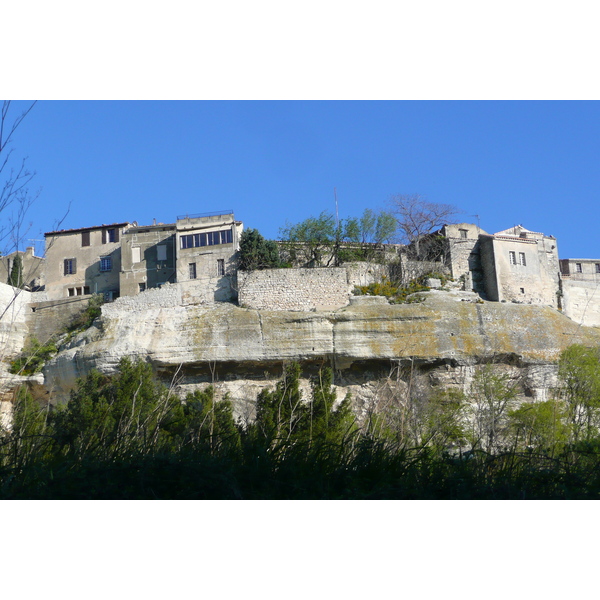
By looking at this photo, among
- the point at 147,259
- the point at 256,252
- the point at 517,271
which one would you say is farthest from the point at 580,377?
the point at 147,259

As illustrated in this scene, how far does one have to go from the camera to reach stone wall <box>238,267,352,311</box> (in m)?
31.5

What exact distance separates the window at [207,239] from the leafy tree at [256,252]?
0.80m

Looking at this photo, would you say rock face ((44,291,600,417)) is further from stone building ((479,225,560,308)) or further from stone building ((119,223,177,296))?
stone building ((119,223,177,296))

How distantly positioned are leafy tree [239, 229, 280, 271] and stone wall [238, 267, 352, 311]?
59.6 inches

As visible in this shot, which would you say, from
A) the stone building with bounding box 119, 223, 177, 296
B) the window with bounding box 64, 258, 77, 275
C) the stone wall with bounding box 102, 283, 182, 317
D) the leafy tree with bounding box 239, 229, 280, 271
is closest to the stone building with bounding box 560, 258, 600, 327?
the leafy tree with bounding box 239, 229, 280, 271

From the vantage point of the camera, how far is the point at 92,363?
29.7 meters

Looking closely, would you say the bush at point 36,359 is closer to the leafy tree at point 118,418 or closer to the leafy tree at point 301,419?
the leafy tree at point 118,418

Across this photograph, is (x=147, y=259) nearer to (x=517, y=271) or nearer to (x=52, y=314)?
(x=52, y=314)

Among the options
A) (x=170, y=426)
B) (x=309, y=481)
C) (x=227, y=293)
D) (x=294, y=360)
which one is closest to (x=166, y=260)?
(x=227, y=293)

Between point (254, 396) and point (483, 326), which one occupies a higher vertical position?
point (483, 326)

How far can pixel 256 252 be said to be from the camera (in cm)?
3388

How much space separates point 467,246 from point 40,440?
30618mm

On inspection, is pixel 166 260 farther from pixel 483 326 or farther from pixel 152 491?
pixel 152 491

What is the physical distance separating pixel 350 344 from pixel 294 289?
413 cm
